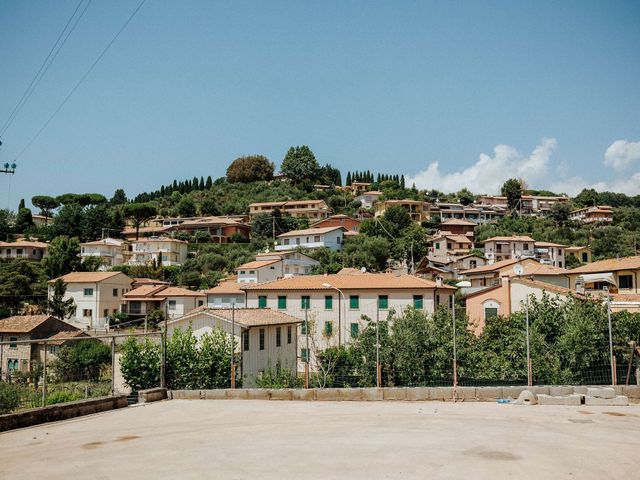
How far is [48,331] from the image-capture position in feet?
158

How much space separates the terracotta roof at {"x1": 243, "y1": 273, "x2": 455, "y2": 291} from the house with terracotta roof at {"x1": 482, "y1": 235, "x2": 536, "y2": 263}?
4373cm

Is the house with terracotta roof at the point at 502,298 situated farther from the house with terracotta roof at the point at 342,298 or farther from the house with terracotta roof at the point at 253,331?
the house with terracotta roof at the point at 253,331

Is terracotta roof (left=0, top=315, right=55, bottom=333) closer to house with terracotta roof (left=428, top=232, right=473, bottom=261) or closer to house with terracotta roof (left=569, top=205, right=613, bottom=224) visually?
house with terracotta roof (left=428, top=232, right=473, bottom=261)

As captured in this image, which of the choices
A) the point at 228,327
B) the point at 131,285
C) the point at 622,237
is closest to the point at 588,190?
the point at 622,237

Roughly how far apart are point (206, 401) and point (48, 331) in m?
36.0

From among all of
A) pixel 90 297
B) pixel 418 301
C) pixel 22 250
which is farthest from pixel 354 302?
pixel 22 250

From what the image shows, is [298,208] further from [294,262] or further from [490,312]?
[490,312]

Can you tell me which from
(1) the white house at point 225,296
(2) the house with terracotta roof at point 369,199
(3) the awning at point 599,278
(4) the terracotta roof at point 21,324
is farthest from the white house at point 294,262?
(2) the house with terracotta roof at point 369,199

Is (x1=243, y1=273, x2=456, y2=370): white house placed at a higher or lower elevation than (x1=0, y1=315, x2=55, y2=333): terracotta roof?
higher

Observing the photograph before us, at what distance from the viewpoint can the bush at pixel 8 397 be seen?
566 inches

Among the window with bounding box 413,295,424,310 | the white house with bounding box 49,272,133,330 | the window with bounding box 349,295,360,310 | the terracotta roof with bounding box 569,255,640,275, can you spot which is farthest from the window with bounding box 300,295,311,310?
the white house with bounding box 49,272,133,330

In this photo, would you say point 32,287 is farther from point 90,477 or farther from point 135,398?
point 90,477

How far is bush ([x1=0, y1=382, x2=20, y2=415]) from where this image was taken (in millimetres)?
14382

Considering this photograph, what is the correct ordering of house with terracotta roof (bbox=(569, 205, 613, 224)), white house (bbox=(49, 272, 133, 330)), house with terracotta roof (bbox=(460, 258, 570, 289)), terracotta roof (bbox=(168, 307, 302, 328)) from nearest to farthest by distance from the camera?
terracotta roof (bbox=(168, 307, 302, 328)) → house with terracotta roof (bbox=(460, 258, 570, 289)) → white house (bbox=(49, 272, 133, 330)) → house with terracotta roof (bbox=(569, 205, 613, 224))
